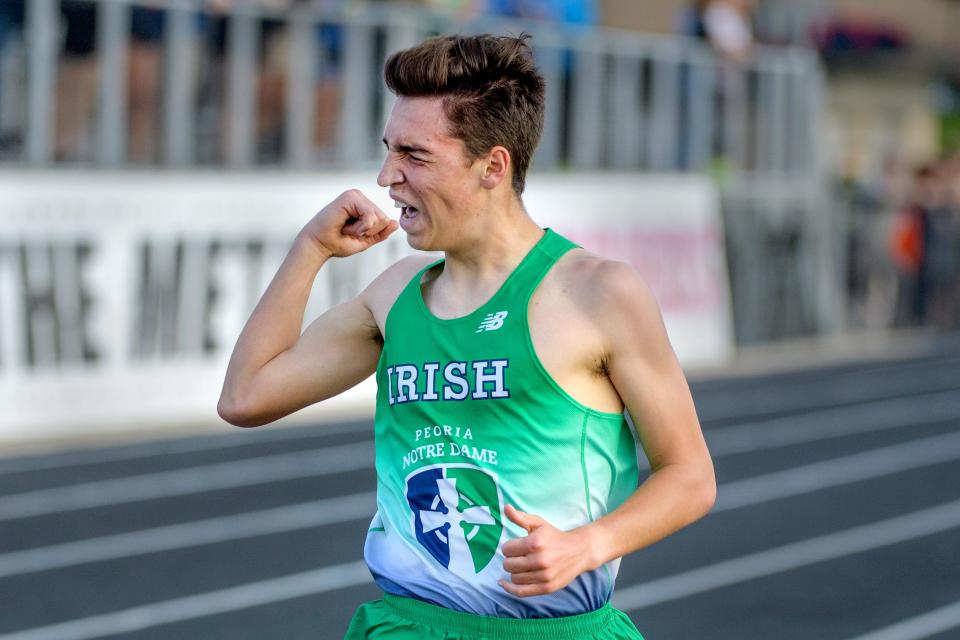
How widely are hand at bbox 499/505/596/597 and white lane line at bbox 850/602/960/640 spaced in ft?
14.4

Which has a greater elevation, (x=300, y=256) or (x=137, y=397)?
(x=300, y=256)

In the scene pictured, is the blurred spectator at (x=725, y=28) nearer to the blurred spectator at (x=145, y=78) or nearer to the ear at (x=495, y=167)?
the blurred spectator at (x=145, y=78)

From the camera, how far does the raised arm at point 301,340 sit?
3.42 meters

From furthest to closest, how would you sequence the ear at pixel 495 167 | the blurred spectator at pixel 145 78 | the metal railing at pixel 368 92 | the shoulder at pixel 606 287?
the blurred spectator at pixel 145 78 < the metal railing at pixel 368 92 < the ear at pixel 495 167 < the shoulder at pixel 606 287

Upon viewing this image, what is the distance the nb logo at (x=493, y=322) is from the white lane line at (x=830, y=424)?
865 cm

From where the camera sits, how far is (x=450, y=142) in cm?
312

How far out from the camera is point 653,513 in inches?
118

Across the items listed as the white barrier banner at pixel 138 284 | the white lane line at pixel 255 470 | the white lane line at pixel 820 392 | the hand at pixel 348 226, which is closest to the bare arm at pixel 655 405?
the hand at pixel 348 226

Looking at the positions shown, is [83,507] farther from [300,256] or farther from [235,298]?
[300,256]

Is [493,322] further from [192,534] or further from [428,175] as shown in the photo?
[192,534]

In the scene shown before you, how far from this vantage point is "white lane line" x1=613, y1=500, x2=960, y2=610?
25.1ft

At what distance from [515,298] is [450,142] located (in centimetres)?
30

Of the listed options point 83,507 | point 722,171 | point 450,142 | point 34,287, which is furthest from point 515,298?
point 722,171

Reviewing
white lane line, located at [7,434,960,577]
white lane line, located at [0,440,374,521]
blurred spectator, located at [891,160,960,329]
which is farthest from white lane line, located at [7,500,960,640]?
blurred spectator, located at [891,160,960,329]
